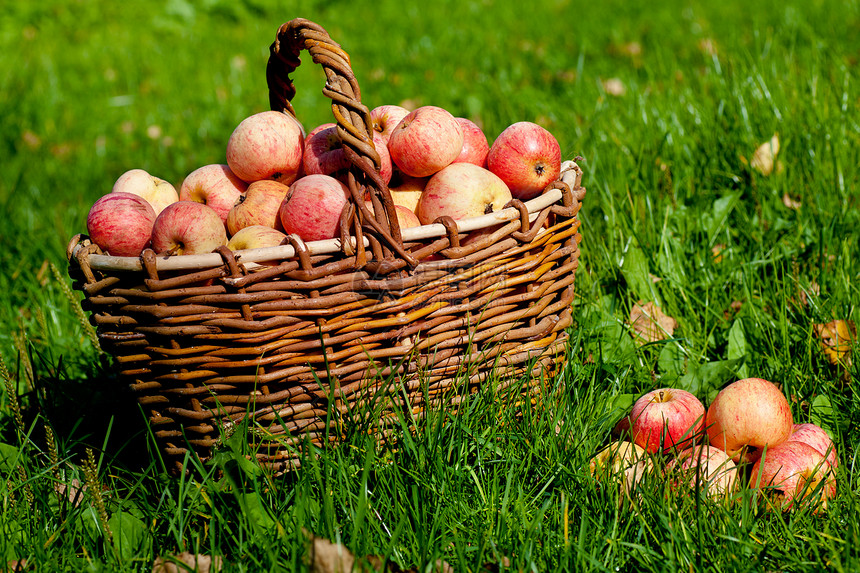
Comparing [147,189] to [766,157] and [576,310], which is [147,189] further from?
[766,157]

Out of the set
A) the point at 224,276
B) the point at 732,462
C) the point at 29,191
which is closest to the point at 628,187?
the point at 732,462

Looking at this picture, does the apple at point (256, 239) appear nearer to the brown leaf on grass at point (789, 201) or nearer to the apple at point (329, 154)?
the apple at point (329, 154)

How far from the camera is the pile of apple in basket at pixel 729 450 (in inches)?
58.6

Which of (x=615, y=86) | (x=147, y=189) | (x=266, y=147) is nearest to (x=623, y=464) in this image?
(x=266, y=147)

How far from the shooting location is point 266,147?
195 centimetres

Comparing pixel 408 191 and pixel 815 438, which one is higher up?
pixel 408 191

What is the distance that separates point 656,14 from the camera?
5.59 meters

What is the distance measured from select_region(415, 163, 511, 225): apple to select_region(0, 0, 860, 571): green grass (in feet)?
1.57

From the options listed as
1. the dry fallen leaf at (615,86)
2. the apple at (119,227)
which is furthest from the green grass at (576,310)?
the apple at (119,227)

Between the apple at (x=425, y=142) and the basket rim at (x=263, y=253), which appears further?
the apple at (x=425, y=142)

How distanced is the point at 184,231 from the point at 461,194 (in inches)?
27.9

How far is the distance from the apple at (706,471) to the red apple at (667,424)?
0.04 metres

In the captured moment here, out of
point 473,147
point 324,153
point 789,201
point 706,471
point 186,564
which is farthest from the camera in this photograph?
point 789,201

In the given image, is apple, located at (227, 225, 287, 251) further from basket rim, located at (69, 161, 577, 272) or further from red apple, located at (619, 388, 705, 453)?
red apple, located at (619, 388, 705, 453)
